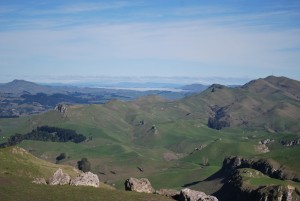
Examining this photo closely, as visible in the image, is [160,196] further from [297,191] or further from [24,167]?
[297,191]

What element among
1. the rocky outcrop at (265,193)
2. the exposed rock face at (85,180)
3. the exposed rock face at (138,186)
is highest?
the exposed rock face at (85,180)

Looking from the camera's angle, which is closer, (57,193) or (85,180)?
(57,193)

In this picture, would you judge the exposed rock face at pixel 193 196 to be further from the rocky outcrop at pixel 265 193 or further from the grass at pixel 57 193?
the rocky outcrop at pixel 265 193

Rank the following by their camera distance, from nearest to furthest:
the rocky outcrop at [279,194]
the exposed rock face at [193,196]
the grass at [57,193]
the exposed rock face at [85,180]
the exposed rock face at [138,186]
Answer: the grass at [57,193] < the exposed rock face at [193,196] < the exposed rock face at [85,180] < the exposed rock face at [138,186] < the rocky outcrop at [279,194]

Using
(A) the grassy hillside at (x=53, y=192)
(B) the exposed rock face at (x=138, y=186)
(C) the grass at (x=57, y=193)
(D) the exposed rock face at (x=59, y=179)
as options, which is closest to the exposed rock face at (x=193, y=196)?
(C) the grass at (x=57, y=193)

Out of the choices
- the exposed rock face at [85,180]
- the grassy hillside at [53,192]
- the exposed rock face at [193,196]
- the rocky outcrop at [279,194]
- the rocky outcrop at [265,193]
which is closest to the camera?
the grassy hillside at [53,192]

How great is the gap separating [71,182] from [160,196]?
20.4 m

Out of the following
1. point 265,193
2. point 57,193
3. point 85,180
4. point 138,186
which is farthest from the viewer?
point 265,193

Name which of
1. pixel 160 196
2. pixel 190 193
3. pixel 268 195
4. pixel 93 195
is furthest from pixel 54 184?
pixel 268 195

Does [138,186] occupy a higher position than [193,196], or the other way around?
[193,196]

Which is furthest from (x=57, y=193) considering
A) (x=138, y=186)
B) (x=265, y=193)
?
(x=265, y=193)

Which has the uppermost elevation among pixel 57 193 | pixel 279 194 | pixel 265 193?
pixel 57 193

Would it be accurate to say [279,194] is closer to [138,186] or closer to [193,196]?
[138,186]

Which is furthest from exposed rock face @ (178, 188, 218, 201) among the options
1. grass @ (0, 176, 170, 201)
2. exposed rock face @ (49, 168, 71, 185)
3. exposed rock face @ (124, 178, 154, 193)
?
exposed rock face @ (49, 168, 71, 185)
